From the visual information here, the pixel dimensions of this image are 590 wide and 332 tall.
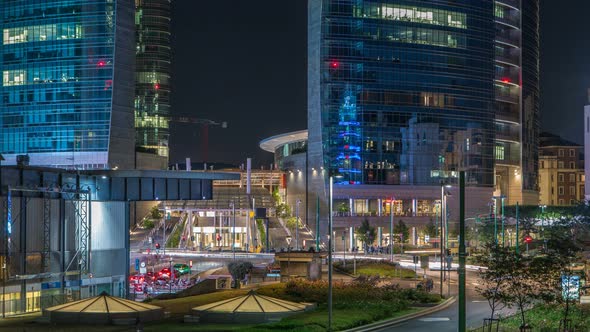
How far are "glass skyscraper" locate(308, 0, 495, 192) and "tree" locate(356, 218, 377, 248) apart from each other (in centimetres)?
1024

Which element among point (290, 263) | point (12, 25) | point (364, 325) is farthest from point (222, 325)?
point (12, 25)

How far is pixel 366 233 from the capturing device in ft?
545

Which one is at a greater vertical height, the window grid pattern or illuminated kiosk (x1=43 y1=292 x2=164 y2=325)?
the window grid pattern

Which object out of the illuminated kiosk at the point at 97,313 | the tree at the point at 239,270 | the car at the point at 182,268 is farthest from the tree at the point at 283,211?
the illuminated kiosk at the point at 97,313

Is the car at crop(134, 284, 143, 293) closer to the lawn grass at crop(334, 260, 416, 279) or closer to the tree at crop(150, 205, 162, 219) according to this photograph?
the lawn grass at crop(334, 260, 416, 279)

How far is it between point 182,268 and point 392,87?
2773 inches

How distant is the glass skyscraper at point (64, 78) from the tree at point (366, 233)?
1798 inches

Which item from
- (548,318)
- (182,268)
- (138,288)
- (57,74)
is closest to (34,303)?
(138,288)

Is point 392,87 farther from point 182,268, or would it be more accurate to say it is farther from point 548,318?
point 548,318

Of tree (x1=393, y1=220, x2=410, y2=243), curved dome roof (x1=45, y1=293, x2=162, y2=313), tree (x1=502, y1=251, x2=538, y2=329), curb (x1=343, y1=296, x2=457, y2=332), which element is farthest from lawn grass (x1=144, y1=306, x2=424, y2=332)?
tree (x1=393, y1=220, x2=410, y2=243)

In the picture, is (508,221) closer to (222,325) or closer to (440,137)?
(440,137)

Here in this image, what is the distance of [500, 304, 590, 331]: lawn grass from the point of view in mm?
48625

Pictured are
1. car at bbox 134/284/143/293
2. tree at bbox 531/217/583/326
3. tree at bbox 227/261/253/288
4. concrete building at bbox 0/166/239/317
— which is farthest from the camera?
car at bbox 134/284/143/293

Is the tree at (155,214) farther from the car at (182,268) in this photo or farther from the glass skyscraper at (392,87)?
the car at (182,268)
